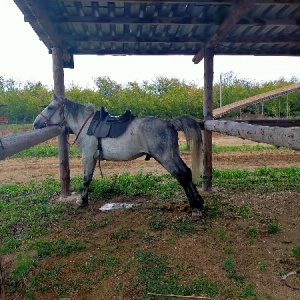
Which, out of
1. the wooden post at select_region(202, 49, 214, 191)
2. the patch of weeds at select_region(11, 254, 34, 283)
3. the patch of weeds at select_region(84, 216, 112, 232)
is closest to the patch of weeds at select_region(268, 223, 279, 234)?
→ the wooden post at select_region(202, 49, 214, 191)

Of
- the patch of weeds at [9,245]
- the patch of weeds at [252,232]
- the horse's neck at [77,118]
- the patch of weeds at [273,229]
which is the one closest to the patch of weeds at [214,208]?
the patch of weeds at [252,232]

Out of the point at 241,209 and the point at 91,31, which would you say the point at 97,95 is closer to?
the point at 91,31

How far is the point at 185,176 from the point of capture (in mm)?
5160

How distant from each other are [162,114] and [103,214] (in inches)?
850

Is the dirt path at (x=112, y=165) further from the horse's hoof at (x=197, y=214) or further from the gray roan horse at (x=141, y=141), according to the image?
the horse's hoof at (x=197, y=214)

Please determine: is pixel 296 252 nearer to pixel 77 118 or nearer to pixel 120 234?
pixel 120 234

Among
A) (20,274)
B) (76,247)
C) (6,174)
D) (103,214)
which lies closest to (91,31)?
(103,214)

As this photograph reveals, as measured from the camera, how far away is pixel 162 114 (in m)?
26.6

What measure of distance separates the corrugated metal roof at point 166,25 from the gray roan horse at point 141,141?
1448 mm

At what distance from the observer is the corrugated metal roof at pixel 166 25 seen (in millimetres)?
4816

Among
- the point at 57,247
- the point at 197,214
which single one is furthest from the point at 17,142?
the point at 197,214

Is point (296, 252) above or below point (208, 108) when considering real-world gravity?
below

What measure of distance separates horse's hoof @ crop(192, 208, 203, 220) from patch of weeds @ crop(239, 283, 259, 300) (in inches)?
77.9

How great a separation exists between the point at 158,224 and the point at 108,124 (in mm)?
2053
